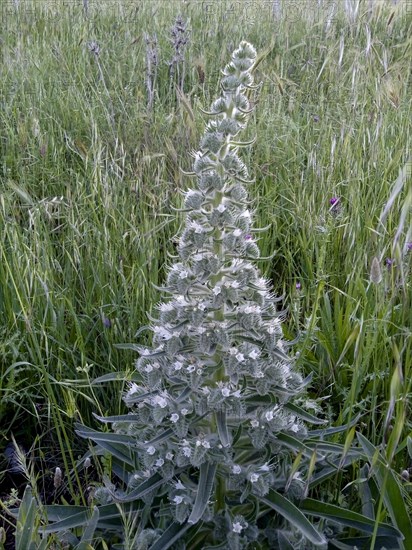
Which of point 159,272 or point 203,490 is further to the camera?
point 159,272

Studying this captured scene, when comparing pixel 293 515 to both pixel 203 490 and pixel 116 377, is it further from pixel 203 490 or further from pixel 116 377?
pixel 116 377

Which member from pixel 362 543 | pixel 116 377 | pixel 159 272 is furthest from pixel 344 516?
pixel 159 272

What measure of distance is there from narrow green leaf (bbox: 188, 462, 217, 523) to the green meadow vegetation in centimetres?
14

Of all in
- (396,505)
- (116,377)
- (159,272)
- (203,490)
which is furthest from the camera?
(159,272)

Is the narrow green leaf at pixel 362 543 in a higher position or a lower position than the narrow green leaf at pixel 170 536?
lower

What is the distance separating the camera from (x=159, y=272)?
8.75ft

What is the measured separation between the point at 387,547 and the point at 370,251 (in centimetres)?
123

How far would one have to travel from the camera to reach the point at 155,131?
3.46 meters

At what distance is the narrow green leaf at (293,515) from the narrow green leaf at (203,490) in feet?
0.41

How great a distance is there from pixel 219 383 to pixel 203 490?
228 mm

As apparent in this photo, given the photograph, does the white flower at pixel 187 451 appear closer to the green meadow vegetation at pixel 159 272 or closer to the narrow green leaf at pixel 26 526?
the green meadow vegetation at pixel 159 272

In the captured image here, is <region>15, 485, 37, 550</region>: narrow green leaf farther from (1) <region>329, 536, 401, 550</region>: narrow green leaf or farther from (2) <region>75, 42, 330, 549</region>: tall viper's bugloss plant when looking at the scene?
(1) <region>329, 536, 401, 550</region>: narrow green leaf

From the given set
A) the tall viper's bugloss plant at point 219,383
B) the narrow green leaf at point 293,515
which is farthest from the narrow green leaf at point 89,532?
the narrow green leaf at point 293,515

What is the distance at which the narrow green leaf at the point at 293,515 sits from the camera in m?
1.30
